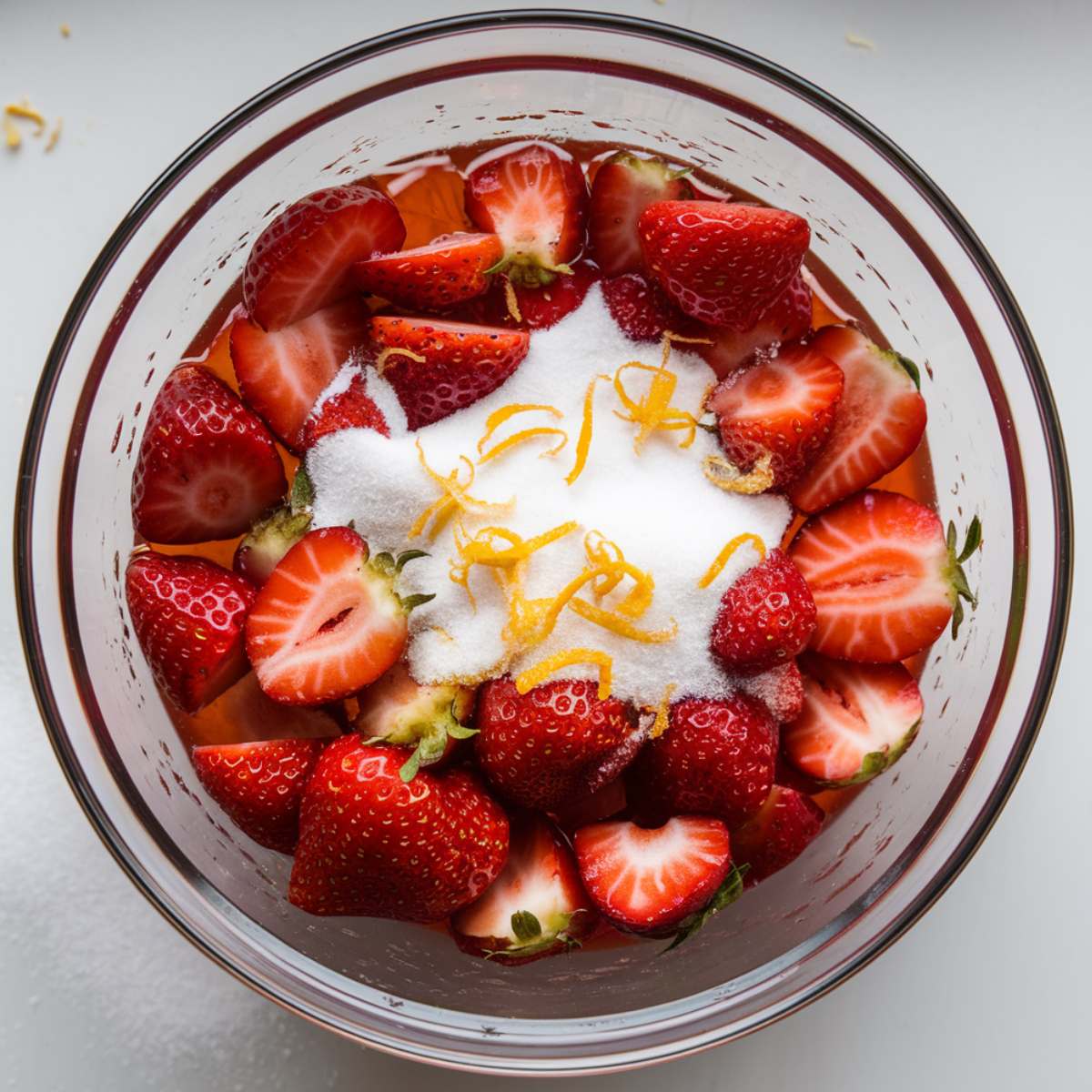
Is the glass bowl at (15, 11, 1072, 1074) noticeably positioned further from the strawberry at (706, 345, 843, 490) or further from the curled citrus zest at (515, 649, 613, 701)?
the curled citrus zest at (515, 649, 613, 701)

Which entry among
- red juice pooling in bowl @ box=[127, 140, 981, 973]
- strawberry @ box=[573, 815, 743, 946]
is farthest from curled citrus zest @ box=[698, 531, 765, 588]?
strawberry @ box=[573, 815, 743, 946]

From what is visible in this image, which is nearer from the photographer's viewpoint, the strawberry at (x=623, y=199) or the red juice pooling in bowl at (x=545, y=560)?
the red juice pooling in bowl at (x=545, y=560)

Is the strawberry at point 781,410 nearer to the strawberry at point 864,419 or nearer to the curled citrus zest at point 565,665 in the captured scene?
the strawberry at point 864,419

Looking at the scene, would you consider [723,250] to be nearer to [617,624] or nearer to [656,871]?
[617,624]

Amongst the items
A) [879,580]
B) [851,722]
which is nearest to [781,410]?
[879,580]

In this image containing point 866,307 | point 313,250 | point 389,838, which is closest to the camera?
point 389,838

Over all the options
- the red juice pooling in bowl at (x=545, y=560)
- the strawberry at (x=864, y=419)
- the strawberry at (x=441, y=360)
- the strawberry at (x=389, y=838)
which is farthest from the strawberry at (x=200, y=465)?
the strawberry at (x=864, y=419)
